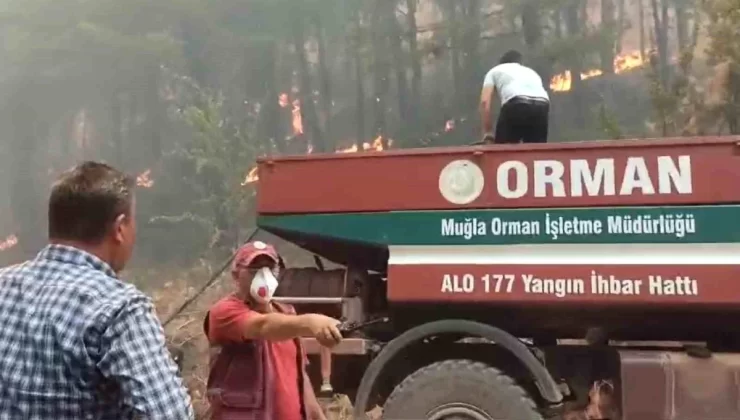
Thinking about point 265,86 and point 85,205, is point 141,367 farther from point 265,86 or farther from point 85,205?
point 265,86


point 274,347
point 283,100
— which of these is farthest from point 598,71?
point 274,347

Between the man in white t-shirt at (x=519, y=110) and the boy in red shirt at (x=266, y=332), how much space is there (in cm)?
250

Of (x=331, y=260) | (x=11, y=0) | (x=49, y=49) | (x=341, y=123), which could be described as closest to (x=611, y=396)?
(x=331, y=260)

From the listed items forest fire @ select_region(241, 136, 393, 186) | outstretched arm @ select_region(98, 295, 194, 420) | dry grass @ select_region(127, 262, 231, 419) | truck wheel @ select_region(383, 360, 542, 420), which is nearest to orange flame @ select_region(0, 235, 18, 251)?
dry grass @ select_region(127, 262, 231, 419)

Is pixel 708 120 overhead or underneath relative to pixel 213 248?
overhead

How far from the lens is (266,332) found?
258 cm

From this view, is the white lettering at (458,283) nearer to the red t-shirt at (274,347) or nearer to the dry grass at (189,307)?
the red t-shirt at (274,347)

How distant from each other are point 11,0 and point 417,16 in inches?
348

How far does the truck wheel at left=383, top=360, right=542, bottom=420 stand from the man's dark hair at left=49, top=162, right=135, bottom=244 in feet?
8.86

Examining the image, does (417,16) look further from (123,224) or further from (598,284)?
(123,224)

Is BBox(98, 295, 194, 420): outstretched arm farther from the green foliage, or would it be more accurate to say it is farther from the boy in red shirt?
the green foliage

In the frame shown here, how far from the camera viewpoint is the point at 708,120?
9.44m

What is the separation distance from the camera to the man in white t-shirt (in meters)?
5.21

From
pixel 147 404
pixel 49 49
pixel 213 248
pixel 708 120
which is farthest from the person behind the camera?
pixel 49 49
